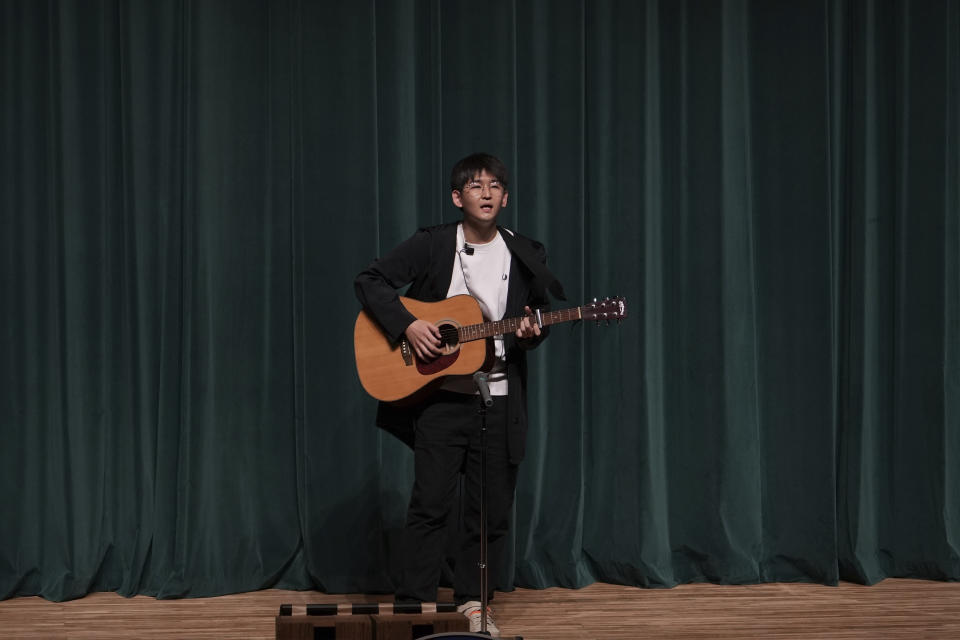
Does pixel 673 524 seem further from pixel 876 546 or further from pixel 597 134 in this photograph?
pixel 597 134

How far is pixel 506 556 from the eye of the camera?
12.5ft

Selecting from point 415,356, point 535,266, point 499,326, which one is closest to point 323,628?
point 415,356

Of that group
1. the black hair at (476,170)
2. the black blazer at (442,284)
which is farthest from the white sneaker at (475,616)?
the black hair at (476,170)

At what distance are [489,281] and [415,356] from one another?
0.35m

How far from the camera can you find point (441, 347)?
9.89ft

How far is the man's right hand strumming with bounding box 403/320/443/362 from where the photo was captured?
9.82ft

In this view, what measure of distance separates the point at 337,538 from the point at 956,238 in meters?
2.82

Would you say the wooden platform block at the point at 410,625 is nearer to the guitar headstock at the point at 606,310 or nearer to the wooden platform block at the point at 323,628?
the wooden platform block at the point at 323,628

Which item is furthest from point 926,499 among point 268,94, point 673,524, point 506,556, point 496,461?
point 268,94

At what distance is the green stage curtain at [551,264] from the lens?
3.73 metres

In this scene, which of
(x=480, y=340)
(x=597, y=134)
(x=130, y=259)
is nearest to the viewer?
(x=480, y=340)

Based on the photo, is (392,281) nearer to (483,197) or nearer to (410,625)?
(483,197)

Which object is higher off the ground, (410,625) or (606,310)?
(606,310)

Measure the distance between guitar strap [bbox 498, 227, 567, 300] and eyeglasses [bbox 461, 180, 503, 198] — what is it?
0.17 metres
